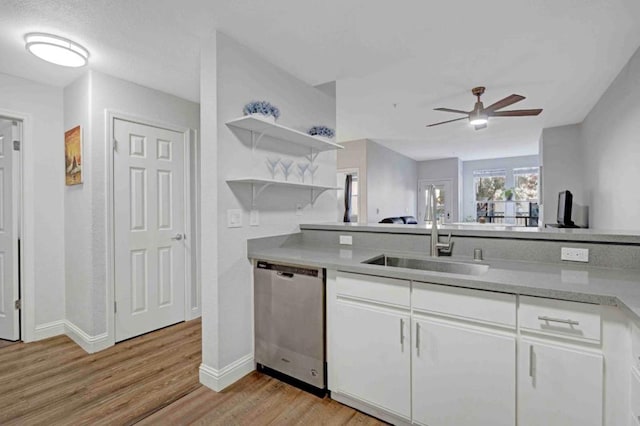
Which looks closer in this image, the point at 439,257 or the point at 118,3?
the point at 118,3

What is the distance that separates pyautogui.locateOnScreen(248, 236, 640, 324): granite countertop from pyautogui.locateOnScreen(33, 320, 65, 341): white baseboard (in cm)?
215

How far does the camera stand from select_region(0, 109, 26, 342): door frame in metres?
2.58

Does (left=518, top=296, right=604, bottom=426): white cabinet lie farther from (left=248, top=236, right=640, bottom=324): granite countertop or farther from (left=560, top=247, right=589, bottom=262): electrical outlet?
(left=560, top=247, right=589, bottom=262): electrical outlet

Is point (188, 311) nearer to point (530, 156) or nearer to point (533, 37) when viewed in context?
point (533, 37)

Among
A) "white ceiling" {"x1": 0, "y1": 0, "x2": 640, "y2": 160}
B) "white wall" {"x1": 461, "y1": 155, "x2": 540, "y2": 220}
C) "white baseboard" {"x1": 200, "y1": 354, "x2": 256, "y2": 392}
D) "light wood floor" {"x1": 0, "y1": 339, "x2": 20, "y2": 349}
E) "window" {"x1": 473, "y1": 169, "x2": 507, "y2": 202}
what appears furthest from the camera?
"window" {"x1": 473, "y1": 169, "x2": 507, "y2": 202}

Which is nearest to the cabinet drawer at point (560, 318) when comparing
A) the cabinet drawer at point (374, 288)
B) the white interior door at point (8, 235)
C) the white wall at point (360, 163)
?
the cabinet drawer at point (374, 288)

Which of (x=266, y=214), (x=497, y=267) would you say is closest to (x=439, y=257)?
(x=497, y=267)

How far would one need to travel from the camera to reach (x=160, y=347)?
8.29ft

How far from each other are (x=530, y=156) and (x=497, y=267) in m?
8.42

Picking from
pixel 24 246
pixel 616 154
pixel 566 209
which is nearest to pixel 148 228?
pixel 24 246

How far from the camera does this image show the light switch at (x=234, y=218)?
6.61 ft

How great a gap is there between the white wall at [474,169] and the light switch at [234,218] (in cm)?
858

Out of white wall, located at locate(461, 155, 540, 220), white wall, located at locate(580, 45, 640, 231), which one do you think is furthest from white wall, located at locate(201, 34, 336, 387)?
white wall, located at locate(461, 155, 540, 220)

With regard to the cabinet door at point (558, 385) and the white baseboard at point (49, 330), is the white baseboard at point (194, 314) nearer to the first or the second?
the white baseboard at point (49, 330)
